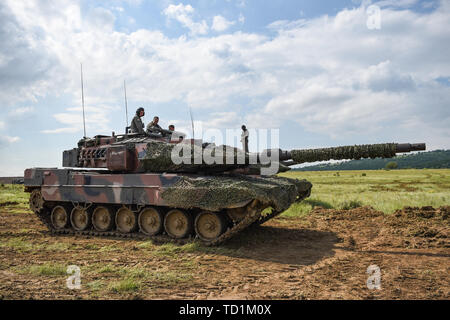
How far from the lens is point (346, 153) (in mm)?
8031

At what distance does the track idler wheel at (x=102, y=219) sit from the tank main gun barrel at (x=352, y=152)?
5.41 m

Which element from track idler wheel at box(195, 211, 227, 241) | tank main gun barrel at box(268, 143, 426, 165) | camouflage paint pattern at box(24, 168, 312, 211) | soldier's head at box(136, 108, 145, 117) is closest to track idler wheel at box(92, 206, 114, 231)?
camouflage paint pattern at box(24, 168, 312, 211)

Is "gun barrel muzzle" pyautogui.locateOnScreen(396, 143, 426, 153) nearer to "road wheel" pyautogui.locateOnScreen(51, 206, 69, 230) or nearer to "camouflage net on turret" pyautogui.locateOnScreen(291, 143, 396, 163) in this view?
"camouflage net on turret" pyautogui.locateOnScreen(291, 143, 396, 163)

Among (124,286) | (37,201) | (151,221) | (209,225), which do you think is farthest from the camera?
(37,201)

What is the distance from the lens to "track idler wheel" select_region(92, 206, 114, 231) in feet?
34.6

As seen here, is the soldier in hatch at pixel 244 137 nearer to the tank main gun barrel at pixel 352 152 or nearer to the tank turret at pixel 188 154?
the tank turret at pixel 188 154

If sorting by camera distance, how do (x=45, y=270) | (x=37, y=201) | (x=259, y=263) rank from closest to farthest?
(x=45, y=270), (x=259, y=263), (x=37, y=201)

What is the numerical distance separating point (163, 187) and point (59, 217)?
198 inches

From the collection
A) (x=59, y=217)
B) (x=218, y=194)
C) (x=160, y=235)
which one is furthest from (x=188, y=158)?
(x=59, y=217)

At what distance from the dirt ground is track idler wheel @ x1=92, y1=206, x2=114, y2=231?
22.6 inches

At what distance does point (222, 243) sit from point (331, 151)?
3368 mm

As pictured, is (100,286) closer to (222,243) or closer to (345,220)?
(222,243)

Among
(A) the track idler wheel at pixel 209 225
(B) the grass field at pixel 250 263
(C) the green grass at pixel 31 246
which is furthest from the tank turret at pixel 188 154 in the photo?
(C) the green grass at pixel 31 246

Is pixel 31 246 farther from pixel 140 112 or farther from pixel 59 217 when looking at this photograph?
pixel 140 112
